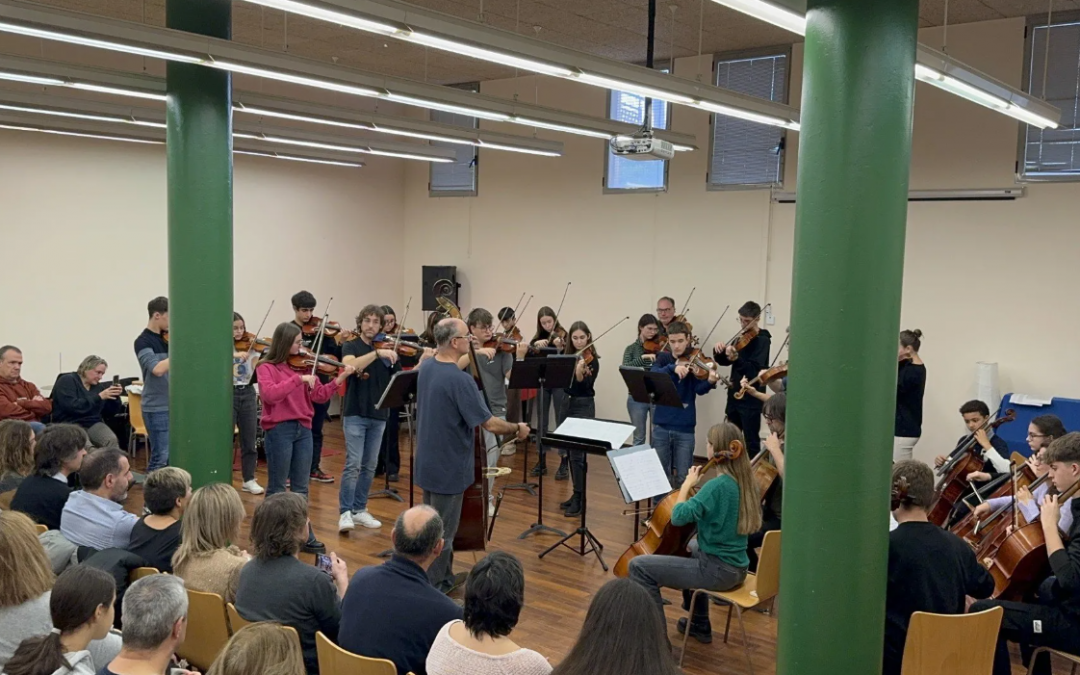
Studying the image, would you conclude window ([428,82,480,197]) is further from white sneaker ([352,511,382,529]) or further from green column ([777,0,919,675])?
green column ([777,0,919,675])

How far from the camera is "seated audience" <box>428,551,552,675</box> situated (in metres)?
2.74

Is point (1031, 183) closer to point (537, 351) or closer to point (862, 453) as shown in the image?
point (537, 351)

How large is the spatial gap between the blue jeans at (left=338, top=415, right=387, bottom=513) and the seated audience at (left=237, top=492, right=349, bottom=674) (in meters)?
3.30

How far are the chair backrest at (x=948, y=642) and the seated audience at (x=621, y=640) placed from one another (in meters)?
1.45

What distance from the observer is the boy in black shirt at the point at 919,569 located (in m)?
3.60

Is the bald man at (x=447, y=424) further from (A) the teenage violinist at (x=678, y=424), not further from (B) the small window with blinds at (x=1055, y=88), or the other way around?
(B) the small window with blinds at (x=1055, y=88)

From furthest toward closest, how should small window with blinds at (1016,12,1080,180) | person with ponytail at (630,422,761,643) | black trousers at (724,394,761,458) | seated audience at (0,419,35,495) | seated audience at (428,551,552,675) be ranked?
black trousers at (724,394,761,458) → small window with blinds at (1016,12,1080,180) → seated audience at (0,419,35,495) → person with ponytail at (630,422,761,643) → seated audience at (428,551,552,675)

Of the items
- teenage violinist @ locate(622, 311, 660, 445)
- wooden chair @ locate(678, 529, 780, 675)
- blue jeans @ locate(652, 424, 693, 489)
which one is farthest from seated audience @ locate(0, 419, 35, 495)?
teenage violinist @ locate(622, 311, 660, 445)

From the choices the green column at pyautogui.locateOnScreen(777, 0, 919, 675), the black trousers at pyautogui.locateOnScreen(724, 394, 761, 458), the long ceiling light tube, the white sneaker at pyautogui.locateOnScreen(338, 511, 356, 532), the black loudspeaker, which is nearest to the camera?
the green column at pyautogui.locateOnScreen(777, 0, 919, 675)

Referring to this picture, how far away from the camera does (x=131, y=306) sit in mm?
9641

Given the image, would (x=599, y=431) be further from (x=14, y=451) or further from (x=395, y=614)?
(x=14, y=451)

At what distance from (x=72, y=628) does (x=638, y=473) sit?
10.5 feet

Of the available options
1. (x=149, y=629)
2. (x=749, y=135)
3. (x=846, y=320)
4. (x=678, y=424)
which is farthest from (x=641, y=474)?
(x=749, y=135)

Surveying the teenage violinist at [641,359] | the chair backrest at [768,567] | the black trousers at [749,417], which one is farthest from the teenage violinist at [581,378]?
the chair backrest at [768,567]
